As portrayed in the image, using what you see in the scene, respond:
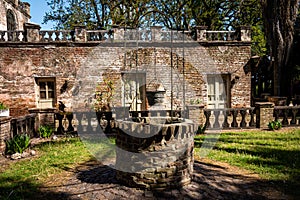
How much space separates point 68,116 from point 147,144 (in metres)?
4.84

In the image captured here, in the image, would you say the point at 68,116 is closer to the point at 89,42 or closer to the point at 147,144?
the point at 89,42

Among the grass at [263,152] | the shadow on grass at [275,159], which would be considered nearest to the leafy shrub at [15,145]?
the grass at [263,152]

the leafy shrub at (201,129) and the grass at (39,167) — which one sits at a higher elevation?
the leafy shrub at (201,129)

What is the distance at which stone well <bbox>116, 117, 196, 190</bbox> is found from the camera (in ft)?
12.3

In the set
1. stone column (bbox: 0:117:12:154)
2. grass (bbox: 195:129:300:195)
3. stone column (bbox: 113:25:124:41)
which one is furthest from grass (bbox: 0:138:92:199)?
stone column (bbox: 113:25:124:41)

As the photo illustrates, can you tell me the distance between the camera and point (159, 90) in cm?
642

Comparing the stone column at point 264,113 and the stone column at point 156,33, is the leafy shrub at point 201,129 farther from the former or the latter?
the stone column at point 156,33

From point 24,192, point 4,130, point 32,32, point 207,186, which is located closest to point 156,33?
point 32,32

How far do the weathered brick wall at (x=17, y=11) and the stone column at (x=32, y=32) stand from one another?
5146 mm

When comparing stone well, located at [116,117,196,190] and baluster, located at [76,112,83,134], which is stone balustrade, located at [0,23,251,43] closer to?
baluster, located at [76,112,83,134]

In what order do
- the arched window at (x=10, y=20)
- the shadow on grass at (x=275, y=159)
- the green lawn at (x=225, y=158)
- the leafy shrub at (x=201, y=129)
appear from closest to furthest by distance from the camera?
the shadow on grass at (x=275, y=159)
the green lawn at (x=225, y=158)
the leafy shrub at (x=201, y=129)
the arched window at (x=10, y=20)

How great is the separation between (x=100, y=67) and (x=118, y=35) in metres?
1.67

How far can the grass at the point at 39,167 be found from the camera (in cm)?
393

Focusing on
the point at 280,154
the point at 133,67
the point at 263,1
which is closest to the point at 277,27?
the point at 263,1
